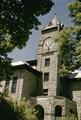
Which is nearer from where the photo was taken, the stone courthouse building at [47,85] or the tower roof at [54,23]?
the stone courthouse building at [47,85]

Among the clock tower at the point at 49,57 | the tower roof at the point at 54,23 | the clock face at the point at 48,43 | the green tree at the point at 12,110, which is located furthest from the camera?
the tower roof at the point at 54,23

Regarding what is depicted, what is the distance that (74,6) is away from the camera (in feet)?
92.1

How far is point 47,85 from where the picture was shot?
134ft

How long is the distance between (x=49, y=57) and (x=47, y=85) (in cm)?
490

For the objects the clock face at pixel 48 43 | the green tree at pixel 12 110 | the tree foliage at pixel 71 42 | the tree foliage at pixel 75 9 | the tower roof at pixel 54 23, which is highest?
the tower roof at pixel 54 23

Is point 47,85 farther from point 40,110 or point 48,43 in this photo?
point 48,43

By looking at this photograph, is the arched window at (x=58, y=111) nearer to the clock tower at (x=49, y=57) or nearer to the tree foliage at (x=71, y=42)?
the clock tower at (x=49, y=57)

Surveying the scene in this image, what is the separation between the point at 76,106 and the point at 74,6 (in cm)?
1666

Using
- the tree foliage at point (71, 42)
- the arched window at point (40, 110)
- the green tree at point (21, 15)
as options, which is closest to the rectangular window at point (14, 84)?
the arched window at point (40, 110)

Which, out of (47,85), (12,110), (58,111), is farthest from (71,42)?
(47,85)

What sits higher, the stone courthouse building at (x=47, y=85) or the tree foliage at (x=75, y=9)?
the tree foliage at (x=75, y=9)

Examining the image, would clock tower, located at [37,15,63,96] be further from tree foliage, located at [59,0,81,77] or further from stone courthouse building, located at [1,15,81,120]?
tree foliage, located at [59,0,81,77]

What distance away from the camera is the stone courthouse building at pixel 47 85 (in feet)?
118

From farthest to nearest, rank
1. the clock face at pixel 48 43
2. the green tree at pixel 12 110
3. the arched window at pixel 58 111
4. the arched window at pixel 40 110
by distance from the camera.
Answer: the clock face at pixel 48 43 → the arched window at pixel 40 110 → the arched window at pixel 58 111 → the green tree at pixel 12 110
